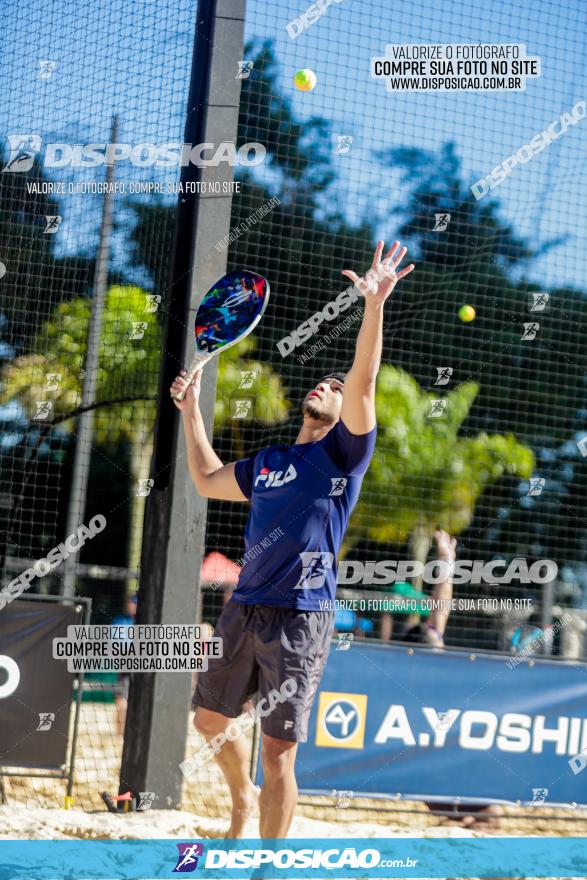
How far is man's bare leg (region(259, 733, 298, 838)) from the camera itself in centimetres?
376

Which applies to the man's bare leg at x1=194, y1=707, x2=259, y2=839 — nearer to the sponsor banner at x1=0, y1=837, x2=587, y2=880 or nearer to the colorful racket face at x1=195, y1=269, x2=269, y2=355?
the sponsor banner at x1=0, y1=837, x2=587, y2=880

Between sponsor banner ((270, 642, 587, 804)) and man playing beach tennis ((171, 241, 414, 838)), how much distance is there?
1.42 metres

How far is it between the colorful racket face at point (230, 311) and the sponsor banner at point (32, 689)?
178 cm

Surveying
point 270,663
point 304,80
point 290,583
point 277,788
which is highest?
point 304,80

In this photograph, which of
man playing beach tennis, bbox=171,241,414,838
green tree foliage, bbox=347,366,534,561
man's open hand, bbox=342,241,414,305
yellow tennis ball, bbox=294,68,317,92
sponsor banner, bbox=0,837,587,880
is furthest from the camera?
green tree foliage, bbox=347,366,534,561

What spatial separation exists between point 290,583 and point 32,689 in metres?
2.12

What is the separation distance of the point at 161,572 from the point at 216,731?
1582mm

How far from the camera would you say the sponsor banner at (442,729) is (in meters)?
5.47

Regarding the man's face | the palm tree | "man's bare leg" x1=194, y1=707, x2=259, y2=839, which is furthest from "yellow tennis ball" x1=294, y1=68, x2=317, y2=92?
the palm tree

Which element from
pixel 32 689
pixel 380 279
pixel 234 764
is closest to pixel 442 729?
pixel 234 764

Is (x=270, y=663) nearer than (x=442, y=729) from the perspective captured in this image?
Yes

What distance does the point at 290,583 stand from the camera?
3908mm

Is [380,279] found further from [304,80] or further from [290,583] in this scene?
[304,80]

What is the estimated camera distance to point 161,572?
543 cm
